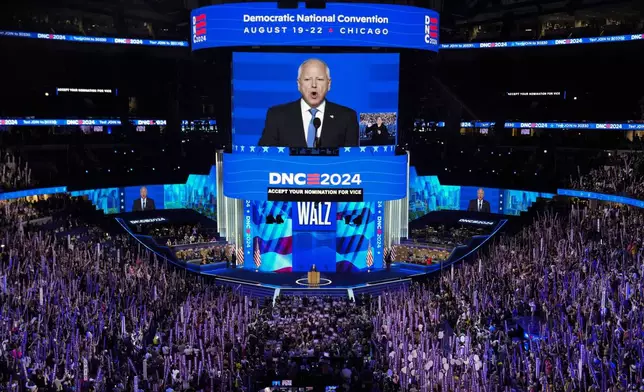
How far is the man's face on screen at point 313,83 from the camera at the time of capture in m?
38.1

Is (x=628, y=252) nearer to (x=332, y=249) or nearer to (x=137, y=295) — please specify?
(x=332, y=249)

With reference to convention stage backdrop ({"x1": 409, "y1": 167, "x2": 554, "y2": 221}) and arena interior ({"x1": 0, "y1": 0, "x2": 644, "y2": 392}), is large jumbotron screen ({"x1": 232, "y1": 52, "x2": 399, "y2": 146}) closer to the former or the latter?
arena interior ({"x1": 0, "y1": 0, "x2": 644, "y2": 392})

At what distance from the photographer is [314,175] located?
36.5 meters

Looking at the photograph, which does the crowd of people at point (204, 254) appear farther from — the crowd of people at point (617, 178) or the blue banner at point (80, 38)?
the crowd of people at point (617, 178)

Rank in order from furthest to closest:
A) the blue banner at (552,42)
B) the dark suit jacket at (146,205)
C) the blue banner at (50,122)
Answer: the dark suit jacket at (146,205) < the blue banner at (50,122) < the blue banner at (552,42)

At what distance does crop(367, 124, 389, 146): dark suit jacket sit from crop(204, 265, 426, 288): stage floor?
6.87m

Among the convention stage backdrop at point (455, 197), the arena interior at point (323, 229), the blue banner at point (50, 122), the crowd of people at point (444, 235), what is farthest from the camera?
the convention stage backdrop at point (455, 197)

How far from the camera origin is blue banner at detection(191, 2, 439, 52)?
1405 inches

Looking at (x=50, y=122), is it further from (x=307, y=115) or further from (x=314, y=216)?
(x=314, y=216)

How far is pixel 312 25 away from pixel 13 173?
1821 cm

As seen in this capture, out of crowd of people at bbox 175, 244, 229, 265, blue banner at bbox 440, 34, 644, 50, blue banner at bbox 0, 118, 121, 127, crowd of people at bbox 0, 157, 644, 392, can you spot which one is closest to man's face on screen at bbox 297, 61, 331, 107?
crowd of people at bbox 175, 244, 229, 265

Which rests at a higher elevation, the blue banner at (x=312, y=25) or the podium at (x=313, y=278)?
the blue banner at (x=312, y=25)

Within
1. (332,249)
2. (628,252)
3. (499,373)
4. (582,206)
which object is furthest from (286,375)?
(582,206)

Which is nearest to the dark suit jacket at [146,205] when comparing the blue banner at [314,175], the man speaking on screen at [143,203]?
the man speaking on screen at [143,203]
